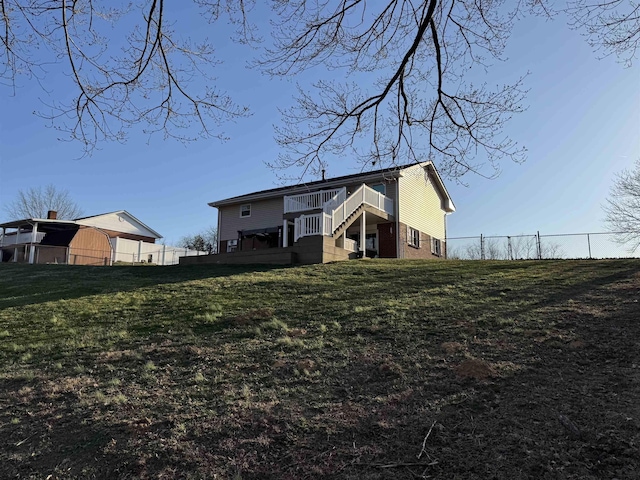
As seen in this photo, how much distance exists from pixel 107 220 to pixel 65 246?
12.6 metres

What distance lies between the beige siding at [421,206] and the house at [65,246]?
758 inches

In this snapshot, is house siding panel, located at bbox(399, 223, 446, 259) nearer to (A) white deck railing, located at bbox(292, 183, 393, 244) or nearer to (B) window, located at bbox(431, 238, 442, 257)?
(B) window, located at bbox(431, 238, 442, 257)

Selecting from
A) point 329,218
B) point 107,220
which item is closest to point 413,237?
point 329,218

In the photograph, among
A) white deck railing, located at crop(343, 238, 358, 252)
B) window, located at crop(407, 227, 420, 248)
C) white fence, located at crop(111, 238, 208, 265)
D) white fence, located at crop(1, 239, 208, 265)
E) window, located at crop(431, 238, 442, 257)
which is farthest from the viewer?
white fence, located at crop(111, 238, 208, 265)

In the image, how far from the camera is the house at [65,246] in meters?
26.7

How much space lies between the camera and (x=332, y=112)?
6621 millimetres

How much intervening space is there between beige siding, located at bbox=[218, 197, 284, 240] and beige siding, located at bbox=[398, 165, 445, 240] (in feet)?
21.7

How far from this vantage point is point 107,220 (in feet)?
127

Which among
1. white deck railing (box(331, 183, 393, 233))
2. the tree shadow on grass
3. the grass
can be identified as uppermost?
white deck railing (box(331, 183, 393, 233))

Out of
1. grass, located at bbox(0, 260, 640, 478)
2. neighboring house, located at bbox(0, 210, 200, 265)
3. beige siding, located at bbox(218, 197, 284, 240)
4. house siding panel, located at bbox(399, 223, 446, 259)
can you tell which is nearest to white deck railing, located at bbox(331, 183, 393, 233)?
house siding panel, located at bbox(399, 223, 446, 259)

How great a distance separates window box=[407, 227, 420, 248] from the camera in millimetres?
21578

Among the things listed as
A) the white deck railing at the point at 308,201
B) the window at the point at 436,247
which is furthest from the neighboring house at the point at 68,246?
the window at the point at 436,247

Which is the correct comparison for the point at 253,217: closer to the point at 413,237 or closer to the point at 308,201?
the point at 308,201

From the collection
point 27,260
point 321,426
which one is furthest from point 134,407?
point 27,260
